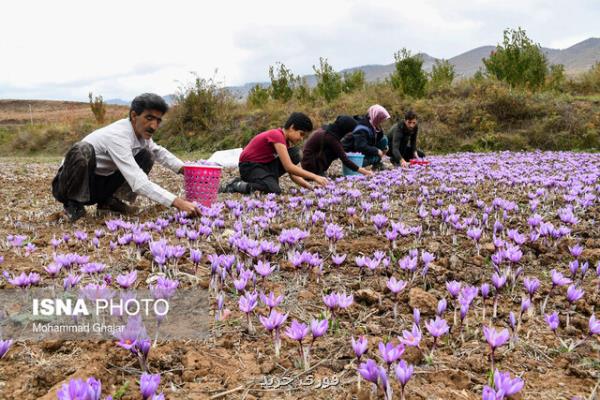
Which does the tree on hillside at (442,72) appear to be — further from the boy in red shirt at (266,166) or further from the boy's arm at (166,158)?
the boy's arm at (166,158)

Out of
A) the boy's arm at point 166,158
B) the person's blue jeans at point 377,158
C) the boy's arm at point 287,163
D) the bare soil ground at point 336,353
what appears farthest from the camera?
the person's blue jeans at point 377,158

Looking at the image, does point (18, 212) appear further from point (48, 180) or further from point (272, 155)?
point (48, 180)

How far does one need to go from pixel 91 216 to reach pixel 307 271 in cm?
319

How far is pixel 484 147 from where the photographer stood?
1598 cm

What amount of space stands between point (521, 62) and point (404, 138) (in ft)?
43.1

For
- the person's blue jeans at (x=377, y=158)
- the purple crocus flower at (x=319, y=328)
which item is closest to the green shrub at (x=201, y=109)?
the person's blue jeans at (x=377, y=158)

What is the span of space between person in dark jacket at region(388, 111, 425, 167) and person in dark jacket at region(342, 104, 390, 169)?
37cm

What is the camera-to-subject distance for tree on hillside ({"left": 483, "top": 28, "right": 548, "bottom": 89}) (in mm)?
20375

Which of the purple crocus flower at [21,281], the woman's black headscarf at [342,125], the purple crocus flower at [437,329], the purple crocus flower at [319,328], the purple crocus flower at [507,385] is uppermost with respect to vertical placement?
the woman's black headscarf at [342,125]

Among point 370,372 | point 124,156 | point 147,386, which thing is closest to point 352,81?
point 124,156

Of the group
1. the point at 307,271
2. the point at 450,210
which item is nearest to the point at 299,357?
the point at 307,271

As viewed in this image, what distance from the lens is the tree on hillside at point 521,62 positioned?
66.8 feet

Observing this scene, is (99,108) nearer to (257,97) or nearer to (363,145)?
(257,97)

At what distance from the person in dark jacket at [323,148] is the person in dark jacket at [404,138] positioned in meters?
1.62
